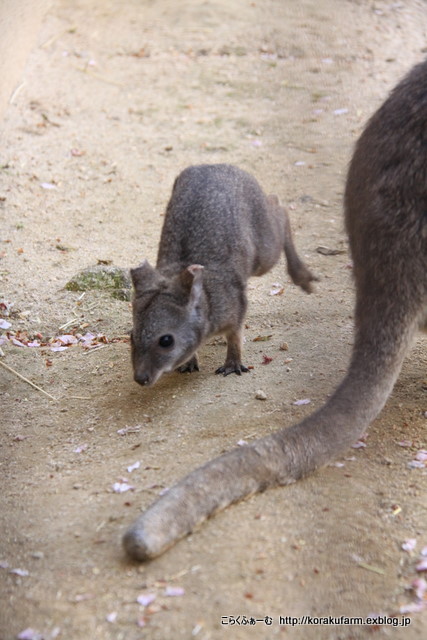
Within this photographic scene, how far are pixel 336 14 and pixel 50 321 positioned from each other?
7139 mm

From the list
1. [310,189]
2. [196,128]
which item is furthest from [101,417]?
[196,128]

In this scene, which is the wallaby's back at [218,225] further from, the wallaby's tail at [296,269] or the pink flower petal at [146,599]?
the pink flower petal at [146,599]

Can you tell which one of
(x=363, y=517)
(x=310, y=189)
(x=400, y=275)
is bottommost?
(x=310, y=189)

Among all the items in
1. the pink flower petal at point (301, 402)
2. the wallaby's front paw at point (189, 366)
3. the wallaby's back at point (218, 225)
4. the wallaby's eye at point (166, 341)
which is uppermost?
the wallaby's back at point (218, 225)

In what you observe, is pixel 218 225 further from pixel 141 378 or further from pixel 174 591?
pixel 174 591

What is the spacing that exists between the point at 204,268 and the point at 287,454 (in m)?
1.79

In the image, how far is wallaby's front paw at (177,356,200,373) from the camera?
521cm

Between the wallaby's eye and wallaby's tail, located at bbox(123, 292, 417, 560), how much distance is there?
3.82 feet

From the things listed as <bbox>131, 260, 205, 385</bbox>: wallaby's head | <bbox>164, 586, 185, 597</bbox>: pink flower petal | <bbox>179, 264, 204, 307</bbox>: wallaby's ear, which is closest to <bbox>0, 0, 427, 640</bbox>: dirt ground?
<bbox>164, 586, 185, 597</bbox>: pink flower petal

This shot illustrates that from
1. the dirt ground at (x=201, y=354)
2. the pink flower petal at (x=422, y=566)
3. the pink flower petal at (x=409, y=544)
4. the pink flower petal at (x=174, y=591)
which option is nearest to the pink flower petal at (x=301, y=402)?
the dirt ground at (x=201, y=354)

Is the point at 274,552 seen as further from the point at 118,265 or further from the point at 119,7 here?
the point at 119,7

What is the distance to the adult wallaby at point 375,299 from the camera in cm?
356

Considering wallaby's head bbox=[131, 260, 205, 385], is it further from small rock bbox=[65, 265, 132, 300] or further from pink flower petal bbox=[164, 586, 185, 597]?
pink flower petal bbox=[164, 586, 185, 597]

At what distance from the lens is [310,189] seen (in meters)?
7.86
